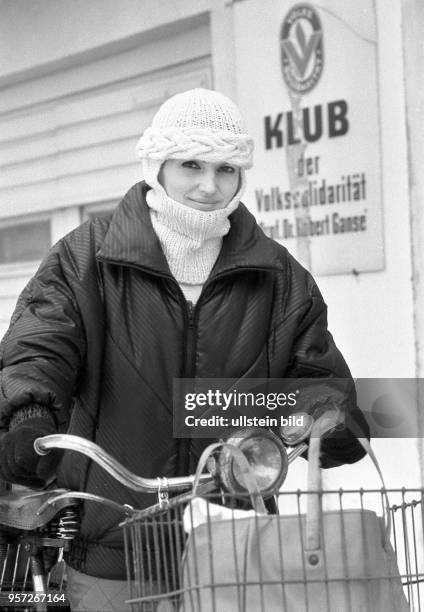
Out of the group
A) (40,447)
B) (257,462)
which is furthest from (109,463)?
(257,462)

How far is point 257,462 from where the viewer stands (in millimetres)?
2617

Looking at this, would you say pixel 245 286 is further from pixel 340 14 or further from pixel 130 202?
pixel 340 14

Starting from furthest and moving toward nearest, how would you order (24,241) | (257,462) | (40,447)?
1. (24,241)
2. (40,447)
3. (257,462)

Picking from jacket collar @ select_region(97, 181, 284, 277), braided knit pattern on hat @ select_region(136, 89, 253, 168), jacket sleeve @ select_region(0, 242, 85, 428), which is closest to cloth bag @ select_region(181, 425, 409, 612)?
jacket sleeve @ select_region(0, 242, 85, 428)

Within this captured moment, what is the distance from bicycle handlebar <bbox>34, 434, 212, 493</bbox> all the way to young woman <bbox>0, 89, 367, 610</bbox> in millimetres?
410

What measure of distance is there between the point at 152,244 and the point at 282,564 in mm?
1143

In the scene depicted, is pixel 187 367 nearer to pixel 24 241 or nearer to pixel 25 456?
pixel 25 456

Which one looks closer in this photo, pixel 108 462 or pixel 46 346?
pixel 108 462

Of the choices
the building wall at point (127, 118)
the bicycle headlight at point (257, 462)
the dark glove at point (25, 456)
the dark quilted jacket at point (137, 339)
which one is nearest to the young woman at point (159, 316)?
the dark quilted jacket at point (137, 339)

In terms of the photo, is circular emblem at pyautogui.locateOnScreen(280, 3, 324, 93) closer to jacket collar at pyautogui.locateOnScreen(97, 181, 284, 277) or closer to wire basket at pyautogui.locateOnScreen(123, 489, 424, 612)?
jacket collar at pyautogui.locateOnScreen(97, 181, 284, 277)

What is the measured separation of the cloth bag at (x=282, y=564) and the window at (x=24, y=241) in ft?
22.3

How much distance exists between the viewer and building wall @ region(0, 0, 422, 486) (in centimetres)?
609

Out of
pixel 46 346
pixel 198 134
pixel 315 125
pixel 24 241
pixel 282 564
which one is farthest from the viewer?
pixel 24 241

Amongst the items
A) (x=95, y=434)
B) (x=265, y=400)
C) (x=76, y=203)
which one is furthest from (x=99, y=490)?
(x=76, y=203)
